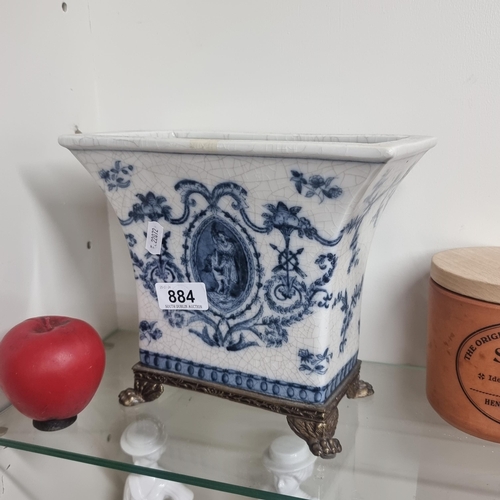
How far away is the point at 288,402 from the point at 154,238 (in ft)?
0.56

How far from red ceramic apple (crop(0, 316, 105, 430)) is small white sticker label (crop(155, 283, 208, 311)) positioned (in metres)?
0.07

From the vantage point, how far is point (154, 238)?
0.44 metres

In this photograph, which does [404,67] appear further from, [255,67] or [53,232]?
[53,232]

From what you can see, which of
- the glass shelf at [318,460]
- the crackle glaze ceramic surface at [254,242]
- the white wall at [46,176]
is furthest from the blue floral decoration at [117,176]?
the glass shelf at [318,460]

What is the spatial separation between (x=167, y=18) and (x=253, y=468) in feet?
1.45

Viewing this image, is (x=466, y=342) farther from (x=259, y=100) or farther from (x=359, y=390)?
(x=259, y=100)

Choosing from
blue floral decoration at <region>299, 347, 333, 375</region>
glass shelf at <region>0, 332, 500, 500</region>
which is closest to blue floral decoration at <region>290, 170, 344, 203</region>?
blue floral decoration at <region>299, 347, 333, 375</region>

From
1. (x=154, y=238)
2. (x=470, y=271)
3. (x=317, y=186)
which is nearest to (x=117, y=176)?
(x=154, y=238)

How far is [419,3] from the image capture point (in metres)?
0.47

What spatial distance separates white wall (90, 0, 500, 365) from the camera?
18.7 inches

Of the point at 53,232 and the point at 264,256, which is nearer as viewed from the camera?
the point at 264,256

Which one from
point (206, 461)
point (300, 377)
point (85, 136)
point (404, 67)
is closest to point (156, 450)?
point (206, 461)

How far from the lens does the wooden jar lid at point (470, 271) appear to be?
0.40 meters

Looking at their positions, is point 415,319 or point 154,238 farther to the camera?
point 415,319
